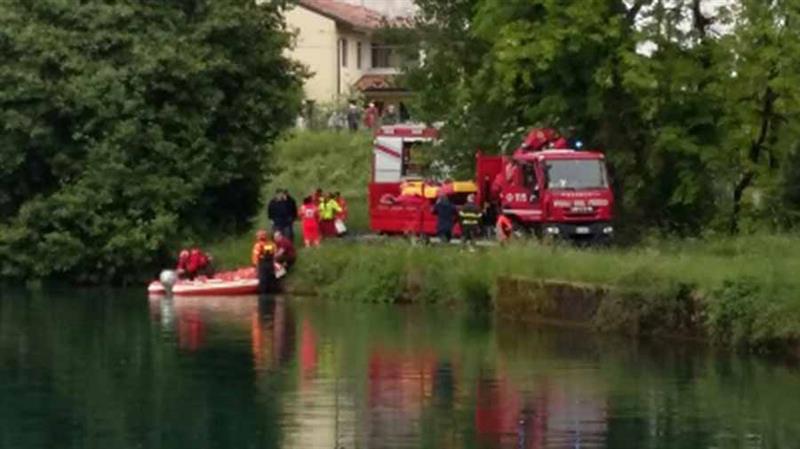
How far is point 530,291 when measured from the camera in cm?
4022

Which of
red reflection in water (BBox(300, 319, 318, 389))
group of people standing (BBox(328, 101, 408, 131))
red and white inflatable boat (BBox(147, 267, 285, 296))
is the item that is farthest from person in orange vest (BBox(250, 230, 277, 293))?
group of people standing (BBox(328, 101, 408, 131))

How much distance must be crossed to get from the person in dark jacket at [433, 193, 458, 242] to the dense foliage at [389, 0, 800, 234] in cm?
267

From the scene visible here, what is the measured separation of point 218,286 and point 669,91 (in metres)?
10.8

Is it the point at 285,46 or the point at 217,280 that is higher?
the point at 285,46

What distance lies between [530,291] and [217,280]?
10992 millimetres

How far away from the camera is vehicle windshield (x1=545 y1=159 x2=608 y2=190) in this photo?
49.1 metres

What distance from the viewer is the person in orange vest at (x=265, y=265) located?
48594 millimetres

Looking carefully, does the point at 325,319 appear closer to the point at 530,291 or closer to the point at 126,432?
the point at 530,291

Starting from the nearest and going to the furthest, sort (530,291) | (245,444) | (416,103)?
(245,444) < (530,291) < (416,103)

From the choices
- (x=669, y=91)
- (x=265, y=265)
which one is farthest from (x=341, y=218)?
(x=669, y=91)

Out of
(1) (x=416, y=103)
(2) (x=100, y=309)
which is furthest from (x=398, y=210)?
(2) (x=100, y=309)

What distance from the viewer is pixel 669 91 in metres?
47.7

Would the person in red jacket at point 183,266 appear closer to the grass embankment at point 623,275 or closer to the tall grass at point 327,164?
the grass embankment at point 623,275

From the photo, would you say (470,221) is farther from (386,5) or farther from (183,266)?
(386,5)
